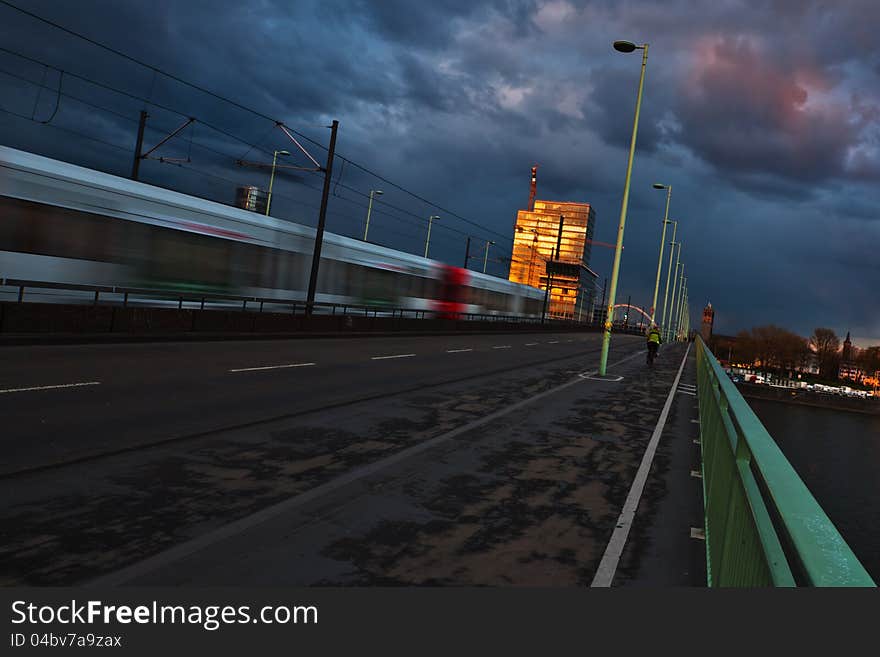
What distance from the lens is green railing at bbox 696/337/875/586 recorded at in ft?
5.64

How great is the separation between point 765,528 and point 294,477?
4668 millimetres

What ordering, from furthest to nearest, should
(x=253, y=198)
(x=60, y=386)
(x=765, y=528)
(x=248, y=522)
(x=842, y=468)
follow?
(x=253, y=198) < (x=842, y=468) < (x=60, y=386) < (x=248, y=522) < (x=765, y=528)

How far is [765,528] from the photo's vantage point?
2.54 meters

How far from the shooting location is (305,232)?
2808cm

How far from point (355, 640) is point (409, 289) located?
3607cm

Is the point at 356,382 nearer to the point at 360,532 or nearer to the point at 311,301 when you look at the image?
the point at 360,532

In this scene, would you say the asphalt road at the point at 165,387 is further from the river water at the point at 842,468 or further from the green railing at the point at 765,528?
the river water at the point at 842,468

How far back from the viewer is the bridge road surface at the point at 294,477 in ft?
14.0

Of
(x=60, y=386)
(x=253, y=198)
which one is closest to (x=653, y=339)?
(x=60, y=386)

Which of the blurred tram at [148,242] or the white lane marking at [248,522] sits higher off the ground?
the blurred tram at [148,242]

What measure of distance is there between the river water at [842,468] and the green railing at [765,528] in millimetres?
8788

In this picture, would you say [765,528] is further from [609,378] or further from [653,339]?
[653,339]

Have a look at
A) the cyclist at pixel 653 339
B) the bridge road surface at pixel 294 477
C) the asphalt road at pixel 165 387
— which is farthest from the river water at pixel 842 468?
the asphalt road at pixel 165 387

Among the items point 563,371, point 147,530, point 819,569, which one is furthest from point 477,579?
point 563,371
